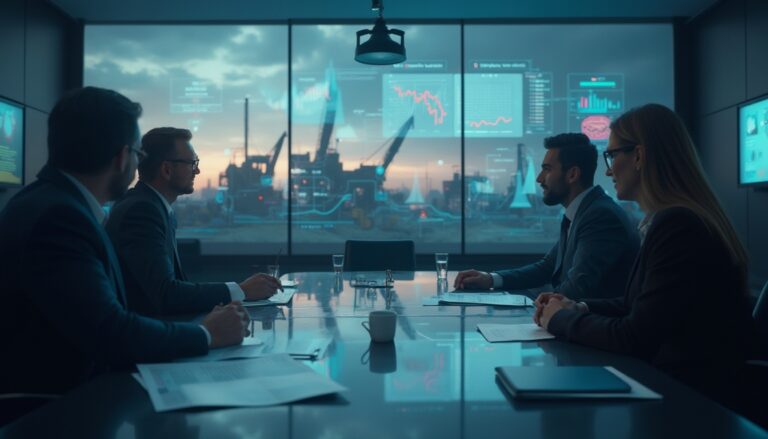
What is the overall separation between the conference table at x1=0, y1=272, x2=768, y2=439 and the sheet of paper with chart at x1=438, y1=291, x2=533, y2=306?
69cm

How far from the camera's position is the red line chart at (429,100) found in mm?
5387

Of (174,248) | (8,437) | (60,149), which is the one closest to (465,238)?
(174,248)

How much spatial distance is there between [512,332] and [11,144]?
4.32 m

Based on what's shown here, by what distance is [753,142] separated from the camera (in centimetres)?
436

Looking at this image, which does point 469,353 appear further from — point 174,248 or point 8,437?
point 174,248

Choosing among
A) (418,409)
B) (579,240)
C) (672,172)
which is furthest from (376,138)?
(418,409)

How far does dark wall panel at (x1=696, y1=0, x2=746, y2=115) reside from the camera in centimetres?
464

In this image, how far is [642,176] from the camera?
5.73 feet

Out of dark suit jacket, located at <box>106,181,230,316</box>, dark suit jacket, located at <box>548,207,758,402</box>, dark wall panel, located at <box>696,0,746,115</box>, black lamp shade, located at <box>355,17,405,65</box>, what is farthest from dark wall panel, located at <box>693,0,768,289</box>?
dark suit jacket, located at <box>106,181,230,316</box>

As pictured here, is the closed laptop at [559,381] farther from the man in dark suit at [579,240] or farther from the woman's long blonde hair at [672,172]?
the man in dark suit at [579,240]

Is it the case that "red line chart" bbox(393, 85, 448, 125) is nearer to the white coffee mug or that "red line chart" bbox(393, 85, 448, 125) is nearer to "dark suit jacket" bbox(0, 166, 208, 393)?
the white coffee mug

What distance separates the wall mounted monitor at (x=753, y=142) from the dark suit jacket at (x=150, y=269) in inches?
155

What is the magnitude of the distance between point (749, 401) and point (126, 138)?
178cm

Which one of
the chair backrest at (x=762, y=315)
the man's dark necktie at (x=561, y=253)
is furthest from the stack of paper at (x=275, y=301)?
the chair backrest at (x=762, y=315)
